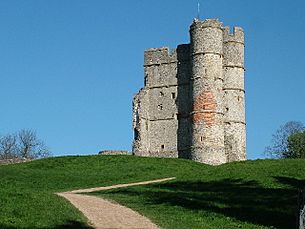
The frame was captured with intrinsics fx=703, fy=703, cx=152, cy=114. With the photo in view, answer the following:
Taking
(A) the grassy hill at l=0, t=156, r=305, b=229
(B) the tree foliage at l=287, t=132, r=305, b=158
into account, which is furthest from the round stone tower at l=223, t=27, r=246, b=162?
(B) the tree foliage at l=287, t=132, r=305, b=158

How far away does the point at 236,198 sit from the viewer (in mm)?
29156

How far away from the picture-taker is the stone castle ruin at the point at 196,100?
204 feet

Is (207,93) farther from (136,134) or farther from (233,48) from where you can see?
(136,134)

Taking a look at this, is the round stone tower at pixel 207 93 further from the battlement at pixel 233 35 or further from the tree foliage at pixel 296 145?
the tree foliage at pixel 296 145

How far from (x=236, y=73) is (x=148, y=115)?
29.9ft

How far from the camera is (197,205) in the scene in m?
27.1

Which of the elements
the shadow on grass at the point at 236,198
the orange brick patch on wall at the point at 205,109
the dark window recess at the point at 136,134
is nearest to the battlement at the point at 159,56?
the orange brick patch on wall at the point at 205,109

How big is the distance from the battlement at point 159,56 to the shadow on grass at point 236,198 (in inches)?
1210

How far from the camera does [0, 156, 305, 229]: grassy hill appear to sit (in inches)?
892

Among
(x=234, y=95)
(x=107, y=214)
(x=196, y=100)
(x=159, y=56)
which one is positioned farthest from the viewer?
(x=159, y=56)

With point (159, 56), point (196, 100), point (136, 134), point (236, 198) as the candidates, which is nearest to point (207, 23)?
point (159, 56)

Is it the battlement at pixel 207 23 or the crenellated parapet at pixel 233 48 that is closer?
the battlement at pixel 207 23

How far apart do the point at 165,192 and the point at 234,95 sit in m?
33.9

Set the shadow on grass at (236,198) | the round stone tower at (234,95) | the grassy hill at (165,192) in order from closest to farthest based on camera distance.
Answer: the grassy hill at (165,192) → the shadow on grass at (236,198) → the round stone tower at (234,95)
